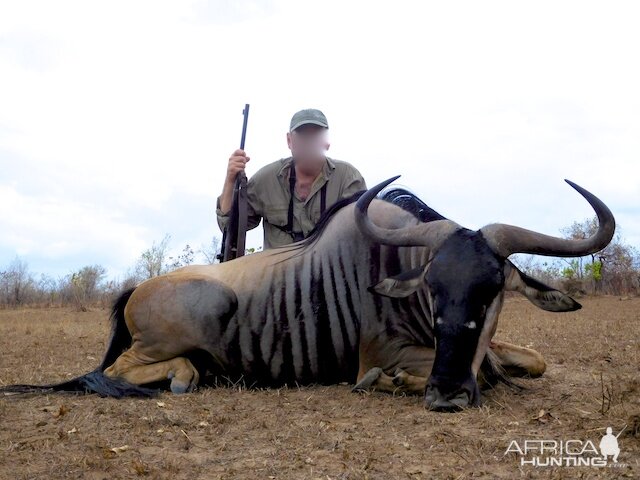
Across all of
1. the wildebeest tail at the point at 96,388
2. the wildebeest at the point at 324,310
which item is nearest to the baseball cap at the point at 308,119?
the wildebeest at the point at 324,310

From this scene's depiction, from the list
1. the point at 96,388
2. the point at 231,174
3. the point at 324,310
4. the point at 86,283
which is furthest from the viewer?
→ the point at 86,283

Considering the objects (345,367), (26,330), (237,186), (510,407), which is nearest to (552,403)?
(510,407)

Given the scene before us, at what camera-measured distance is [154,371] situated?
5.05 metres

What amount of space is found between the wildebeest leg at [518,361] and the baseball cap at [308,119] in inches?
99.7

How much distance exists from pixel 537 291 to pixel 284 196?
2.69m

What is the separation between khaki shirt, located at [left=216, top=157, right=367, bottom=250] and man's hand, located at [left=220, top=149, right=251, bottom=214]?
0.30ft

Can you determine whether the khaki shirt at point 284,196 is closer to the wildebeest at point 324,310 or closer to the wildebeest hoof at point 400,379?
the wildebeest at point 324,310

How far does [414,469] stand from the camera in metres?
2.95

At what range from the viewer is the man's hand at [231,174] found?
6.36 m

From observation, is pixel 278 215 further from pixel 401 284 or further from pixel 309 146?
pixel 401 284

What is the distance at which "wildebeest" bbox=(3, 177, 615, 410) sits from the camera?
4445 mm

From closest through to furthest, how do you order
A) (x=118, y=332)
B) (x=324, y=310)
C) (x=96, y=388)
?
(x=96, y=388), (x=324, y=310), (x=118, y=332)

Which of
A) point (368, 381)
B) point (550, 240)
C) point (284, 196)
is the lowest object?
point (368, 381)

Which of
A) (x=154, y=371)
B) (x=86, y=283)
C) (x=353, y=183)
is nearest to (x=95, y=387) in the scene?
(x=154, y=371)
